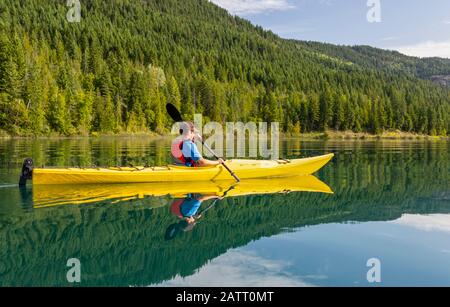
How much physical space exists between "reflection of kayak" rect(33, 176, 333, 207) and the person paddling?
84cm

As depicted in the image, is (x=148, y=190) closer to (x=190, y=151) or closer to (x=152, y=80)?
(x=190, y=151)

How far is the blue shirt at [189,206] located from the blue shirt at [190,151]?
9.75 ft

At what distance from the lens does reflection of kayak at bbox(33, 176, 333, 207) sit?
499 inches

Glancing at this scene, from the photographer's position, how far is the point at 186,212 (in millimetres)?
10992

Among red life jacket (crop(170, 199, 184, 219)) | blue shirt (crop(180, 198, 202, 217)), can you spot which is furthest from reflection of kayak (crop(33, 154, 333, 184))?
red life jacket (crop(170, 199, 184, 219))

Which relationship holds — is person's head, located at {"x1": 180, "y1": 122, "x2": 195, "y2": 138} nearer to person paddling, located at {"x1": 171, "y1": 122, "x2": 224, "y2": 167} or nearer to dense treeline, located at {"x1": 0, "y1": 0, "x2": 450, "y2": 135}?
person paddling, located at {"x1": 171, "y1": 122, "x2": 224, "y2": 167}

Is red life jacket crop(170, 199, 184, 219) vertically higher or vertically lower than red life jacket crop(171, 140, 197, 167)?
lower

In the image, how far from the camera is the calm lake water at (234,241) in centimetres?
671

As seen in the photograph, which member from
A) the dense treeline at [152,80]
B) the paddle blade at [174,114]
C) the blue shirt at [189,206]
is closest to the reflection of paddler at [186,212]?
the blue shirt at [189,206]

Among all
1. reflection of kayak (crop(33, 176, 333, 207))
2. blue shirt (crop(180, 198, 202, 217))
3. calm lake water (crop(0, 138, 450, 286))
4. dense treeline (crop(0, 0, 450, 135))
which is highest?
dense treeline (crop(0, 0, 450, 135))

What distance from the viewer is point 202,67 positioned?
434 feet

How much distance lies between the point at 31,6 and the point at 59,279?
14396 centimetres

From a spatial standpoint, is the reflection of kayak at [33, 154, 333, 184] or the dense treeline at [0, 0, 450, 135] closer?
the reflection of kayak at [33, 154, 333, 184]

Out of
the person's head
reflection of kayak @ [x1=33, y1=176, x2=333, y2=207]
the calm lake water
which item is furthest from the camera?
the person's head
